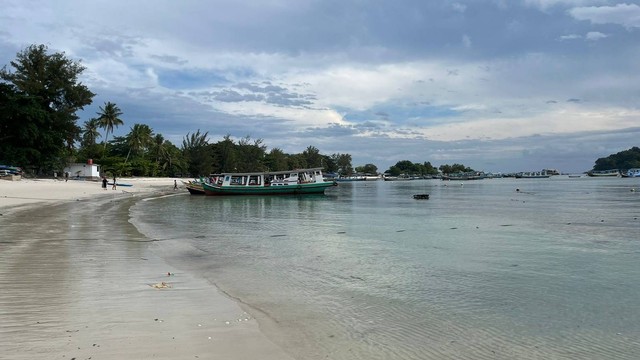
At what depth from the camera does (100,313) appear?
21.1ft

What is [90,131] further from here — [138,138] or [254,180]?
[254,180]

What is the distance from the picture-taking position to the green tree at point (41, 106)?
173 feet

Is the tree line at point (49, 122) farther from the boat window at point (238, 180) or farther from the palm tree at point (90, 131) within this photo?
the boat window at point (238, 180)

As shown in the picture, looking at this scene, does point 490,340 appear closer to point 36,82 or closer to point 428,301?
point 428,301

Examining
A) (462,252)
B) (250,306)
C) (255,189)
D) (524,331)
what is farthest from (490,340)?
(255,189)

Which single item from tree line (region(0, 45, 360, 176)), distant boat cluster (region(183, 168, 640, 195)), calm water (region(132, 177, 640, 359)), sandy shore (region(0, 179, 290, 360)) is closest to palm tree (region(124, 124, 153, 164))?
tree line (region(0, 45, 360, 176))

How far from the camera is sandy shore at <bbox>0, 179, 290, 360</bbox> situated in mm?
5117

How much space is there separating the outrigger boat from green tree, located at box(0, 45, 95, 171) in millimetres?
19058

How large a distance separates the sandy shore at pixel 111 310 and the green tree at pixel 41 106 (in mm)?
48208

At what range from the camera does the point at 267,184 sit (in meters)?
56.5

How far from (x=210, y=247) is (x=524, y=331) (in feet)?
33.1

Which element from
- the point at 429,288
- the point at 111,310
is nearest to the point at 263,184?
the point at 429,288

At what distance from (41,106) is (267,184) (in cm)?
2903

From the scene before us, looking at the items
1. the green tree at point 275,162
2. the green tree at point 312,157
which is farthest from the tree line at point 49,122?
the green tree at point 312,157
